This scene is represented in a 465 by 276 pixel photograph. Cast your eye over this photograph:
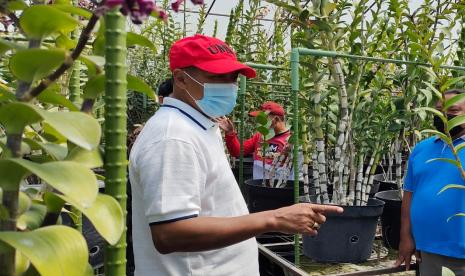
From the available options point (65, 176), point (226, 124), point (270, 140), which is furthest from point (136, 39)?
point (270, 140)

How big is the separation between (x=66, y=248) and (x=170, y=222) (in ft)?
1.70

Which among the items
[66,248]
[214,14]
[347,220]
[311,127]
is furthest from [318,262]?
[214,14]

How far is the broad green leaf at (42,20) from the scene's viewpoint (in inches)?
17.3

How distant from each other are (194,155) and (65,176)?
22.8 inches

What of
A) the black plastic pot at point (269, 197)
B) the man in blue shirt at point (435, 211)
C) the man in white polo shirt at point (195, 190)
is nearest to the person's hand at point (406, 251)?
the man in blue shirt at point (435, 211)

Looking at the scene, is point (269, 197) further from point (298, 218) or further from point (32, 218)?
point (32, 218)

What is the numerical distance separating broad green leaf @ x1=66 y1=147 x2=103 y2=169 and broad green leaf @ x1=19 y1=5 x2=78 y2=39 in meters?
0.13

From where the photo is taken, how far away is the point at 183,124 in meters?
1.05

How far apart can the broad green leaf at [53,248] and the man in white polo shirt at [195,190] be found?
19.7 inches

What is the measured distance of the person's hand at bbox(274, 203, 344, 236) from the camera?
1.06 metres

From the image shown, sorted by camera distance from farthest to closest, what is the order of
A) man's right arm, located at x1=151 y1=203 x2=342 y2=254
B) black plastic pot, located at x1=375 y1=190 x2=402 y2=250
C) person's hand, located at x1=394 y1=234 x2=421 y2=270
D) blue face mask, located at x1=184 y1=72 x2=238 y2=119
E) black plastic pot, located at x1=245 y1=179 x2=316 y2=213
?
black plastic pot, located at x1=245 y1=179 x2=316 y2=213 → black plastic pot, located at x1=375 y1=190 x2=402 y2=250 → person's hand, located at x1=394 y1=234 x2=421 y2=270 → blue face mask, located at x1=184 y1=72 x2=238 y2=119 → man's right arm, located at x1=151 y1=203 x2=342 y2=254

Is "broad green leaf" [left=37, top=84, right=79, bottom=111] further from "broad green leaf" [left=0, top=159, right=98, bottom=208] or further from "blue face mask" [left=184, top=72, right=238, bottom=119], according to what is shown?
"blue face mask" [left=184, top=72, right=238, bottom=119]

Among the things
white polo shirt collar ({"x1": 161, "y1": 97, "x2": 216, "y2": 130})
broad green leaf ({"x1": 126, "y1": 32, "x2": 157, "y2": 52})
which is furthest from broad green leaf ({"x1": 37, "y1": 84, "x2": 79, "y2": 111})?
white polo shirt collar ({"x1": 161, "y1": 97, "x2": 216, "y2": 130})

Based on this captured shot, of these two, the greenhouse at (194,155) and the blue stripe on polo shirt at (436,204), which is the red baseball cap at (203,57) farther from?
the blue stripe on polo shirt at (436,204)
